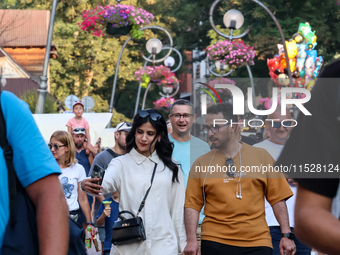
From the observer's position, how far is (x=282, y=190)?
4.91 metres

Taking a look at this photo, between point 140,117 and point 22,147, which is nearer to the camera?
point 22,147

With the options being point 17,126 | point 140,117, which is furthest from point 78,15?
point 17,126

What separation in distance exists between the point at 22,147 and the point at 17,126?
7cm

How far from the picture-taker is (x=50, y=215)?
75.0 inches

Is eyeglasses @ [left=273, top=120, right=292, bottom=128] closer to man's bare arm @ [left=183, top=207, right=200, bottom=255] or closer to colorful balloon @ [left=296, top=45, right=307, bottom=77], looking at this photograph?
man's bare arm @ [left=183, top=207, right=200, bottom=255]

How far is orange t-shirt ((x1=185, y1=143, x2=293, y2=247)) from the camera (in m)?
4.71

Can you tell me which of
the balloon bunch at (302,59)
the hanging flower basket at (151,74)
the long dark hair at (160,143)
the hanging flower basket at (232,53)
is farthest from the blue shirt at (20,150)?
the hanging flower basket at (151,74)

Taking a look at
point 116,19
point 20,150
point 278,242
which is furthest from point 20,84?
point 20,150

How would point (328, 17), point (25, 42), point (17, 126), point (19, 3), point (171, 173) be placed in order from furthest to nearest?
point (19, 3)
point (25, 42)
point (328, 17)
point (171, 173)
point (17, 126)

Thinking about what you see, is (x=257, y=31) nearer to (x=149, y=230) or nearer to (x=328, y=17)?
(x=328, y=17)

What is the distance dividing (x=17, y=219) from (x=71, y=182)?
5.17 metres

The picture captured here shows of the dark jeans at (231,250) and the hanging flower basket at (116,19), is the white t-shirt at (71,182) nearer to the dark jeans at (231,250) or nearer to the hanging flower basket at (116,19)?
the dark jeans at (231,250)

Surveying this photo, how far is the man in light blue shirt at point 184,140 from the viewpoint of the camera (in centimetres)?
636

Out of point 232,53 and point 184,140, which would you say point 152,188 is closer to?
point 184,140
